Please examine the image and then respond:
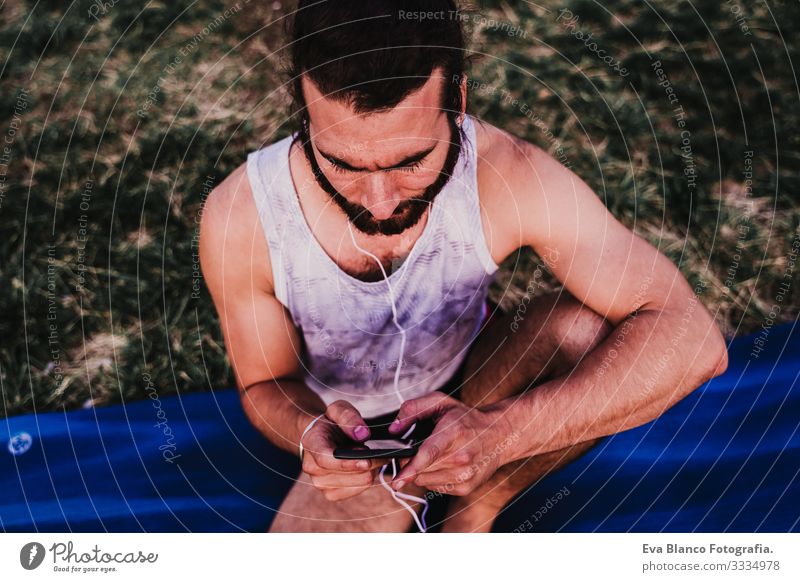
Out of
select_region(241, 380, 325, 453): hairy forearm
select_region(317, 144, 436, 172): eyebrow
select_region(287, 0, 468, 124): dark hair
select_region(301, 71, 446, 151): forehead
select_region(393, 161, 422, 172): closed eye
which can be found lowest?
select_region(241, 380, 325, 453): hairy forearm

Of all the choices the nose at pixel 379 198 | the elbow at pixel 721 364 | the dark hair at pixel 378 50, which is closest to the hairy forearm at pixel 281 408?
the nose at pixel 379 198

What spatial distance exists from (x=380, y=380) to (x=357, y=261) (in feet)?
0.46

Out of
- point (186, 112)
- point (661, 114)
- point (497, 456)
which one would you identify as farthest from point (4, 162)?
point (661, 114)

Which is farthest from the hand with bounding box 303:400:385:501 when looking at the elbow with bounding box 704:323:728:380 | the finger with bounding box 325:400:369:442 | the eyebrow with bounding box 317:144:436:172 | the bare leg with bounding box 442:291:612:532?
the elbow with bounding box 704:323:728:380

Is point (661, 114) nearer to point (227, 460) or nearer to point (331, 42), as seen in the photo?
point (331, 42)

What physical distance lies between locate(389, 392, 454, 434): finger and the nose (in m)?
0.19

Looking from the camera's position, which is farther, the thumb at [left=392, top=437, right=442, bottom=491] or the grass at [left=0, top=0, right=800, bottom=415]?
the grass at [left=0, top=0, right=800, bottom=415]

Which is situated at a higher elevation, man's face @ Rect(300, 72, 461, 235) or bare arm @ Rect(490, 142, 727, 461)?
man's face @ Rect(300, 72, 461, 235)

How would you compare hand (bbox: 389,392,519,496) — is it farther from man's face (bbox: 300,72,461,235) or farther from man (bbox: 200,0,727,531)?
man's face (bbox: 300,72,461,235)

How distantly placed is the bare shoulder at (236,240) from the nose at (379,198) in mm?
117

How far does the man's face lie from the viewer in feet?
2.92

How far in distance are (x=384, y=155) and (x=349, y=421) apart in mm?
263

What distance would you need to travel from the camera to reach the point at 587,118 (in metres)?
1.18

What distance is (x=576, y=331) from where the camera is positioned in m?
0.98
